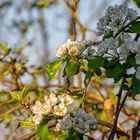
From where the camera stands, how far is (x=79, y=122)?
111cm

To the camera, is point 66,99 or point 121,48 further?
point 66,99

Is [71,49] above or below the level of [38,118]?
above

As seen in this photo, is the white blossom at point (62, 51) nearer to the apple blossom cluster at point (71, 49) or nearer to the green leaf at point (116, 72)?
the apple blossom cluster at point (71, 49)

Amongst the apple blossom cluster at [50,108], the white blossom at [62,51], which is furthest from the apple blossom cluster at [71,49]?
the apple blossom cluster at [50,108]

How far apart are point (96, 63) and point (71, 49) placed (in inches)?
3.2

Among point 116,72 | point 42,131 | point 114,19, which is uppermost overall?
point 114,19

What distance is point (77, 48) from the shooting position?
115 centimetres

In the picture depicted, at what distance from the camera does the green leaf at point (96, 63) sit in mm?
1094

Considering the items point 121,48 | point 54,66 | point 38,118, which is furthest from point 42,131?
point 121,48

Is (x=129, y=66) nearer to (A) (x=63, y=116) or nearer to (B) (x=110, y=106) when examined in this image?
(A) (x=63, y=116)

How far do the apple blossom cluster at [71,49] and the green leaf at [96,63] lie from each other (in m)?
0.06

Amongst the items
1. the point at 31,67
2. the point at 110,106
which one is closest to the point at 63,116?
the point at 110,106

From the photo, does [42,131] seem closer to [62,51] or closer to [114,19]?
[62,51]

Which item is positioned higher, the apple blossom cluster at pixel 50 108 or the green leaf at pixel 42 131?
the apple blossom cluster at pixel 50 108
